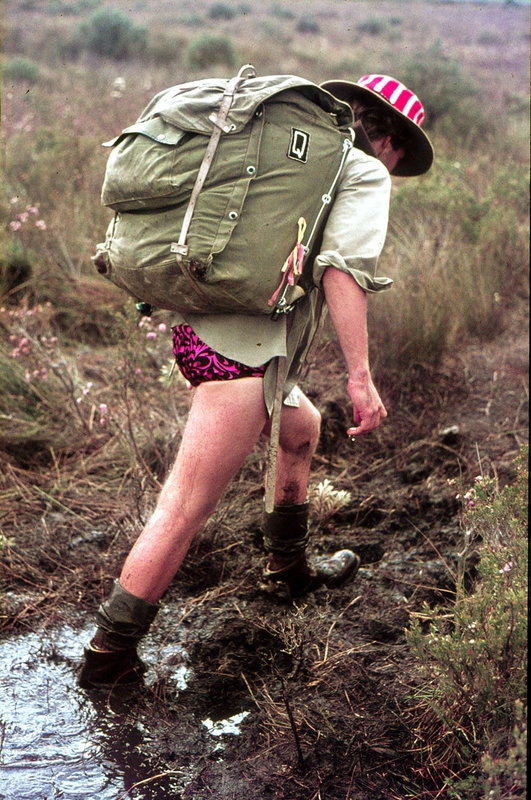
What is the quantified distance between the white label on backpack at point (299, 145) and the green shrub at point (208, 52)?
39.2ft

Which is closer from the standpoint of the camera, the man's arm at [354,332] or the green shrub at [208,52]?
the man's arm at [354,332]

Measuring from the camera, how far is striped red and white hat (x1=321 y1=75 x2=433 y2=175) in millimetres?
2422

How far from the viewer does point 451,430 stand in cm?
386

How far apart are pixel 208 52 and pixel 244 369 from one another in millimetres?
12308

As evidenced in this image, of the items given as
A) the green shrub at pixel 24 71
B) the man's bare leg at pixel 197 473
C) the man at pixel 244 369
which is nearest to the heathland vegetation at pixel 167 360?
the man at pixel 244 369

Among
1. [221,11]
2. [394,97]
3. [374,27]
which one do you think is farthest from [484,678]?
[221,11]

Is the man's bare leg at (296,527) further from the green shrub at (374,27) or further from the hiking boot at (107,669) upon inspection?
the green shrub at (374,27)

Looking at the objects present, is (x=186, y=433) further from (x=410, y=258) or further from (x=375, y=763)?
(x=410, y=258)

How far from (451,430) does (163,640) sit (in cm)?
181

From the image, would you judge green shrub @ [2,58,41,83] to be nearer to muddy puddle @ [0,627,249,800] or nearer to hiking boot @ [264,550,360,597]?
hiking boot @ [264,550,360,597]

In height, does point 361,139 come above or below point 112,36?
above

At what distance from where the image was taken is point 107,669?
2422mm

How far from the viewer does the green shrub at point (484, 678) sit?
1.84 m

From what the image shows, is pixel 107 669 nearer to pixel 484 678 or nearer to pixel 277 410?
pixel 277 410
